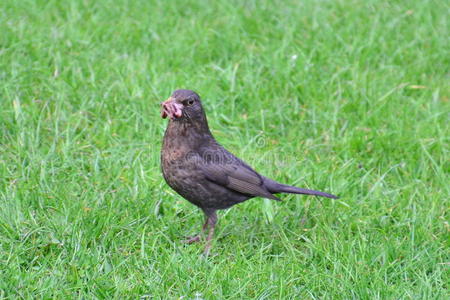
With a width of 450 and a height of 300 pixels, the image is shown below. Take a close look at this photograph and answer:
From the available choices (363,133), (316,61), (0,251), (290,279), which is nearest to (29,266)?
(0,251)

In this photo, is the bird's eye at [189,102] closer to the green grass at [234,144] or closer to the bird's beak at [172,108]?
the bird's beak at [172,108]

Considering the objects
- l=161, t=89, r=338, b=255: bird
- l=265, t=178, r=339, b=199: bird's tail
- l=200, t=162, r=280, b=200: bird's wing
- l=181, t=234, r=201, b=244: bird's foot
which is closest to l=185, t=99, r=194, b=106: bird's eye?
l=161, t=89, r=338, b=255: bird

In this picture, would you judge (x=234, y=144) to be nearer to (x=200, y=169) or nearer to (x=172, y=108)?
(x=200, y=169)

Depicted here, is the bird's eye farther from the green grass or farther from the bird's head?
the green grass

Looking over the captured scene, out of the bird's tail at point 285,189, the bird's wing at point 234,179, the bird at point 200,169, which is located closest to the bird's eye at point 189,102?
the bird at point 200,169

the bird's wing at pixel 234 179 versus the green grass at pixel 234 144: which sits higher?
the bird's wing at pixel 234 179

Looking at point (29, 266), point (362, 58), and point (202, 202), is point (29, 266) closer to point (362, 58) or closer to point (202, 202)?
point (202, 202)

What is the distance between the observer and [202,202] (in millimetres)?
4785

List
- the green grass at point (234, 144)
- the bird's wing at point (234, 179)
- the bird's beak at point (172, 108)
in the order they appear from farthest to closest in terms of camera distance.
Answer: the bird's wing at point (234, 179), the bird's beak at point (172, 108), the green grass at point (234, 144)

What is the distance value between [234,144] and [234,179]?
1.09m

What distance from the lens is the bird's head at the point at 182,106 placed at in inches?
185

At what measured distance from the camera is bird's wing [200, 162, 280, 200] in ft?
15.7

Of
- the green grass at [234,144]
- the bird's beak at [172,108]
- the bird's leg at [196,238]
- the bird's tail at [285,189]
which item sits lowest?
the bird's leg at [196,238]

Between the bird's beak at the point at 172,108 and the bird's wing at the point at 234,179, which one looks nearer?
the bird's beak at the point at 172,108
